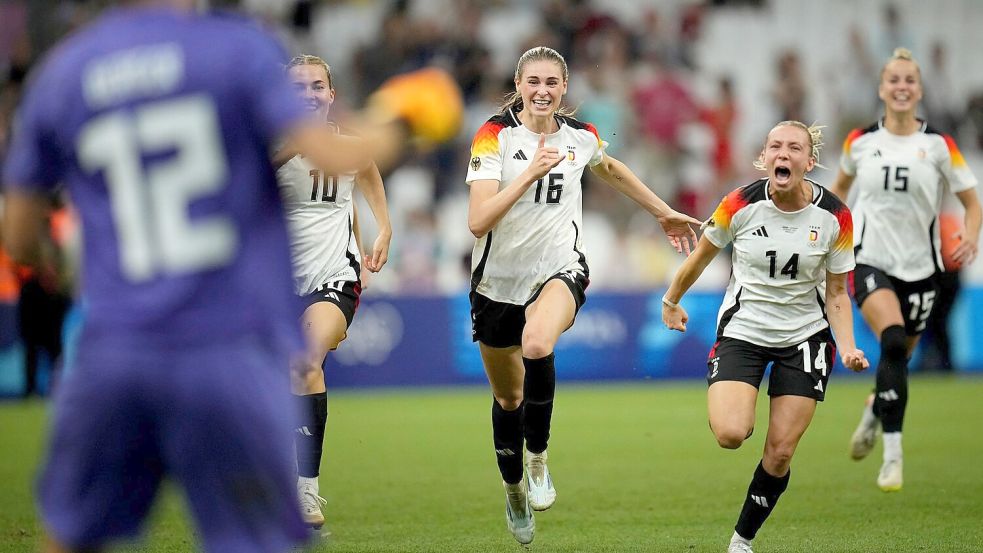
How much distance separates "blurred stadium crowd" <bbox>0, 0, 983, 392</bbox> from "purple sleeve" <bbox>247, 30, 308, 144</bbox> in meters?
14.1

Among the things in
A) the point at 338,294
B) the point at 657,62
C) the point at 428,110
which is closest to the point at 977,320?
the point at 657,62

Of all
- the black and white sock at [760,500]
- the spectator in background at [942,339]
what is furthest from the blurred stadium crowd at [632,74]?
the black and white sock at [760,500]

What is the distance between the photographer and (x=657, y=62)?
826 inches

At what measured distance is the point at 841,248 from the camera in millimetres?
7172

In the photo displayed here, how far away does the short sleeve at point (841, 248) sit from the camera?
7.16 m

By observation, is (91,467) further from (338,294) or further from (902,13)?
(902,13)

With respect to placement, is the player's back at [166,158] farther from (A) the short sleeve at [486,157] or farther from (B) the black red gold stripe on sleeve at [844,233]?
(B) the black red gold stripe on sleeve at [844,233]

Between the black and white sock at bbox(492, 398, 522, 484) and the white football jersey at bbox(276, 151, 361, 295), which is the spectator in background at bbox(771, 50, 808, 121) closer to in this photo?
the black and white sock at bbox(492, 398, 522, 484)

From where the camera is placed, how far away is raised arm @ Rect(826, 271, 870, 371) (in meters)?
6.95

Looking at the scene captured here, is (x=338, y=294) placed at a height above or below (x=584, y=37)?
below

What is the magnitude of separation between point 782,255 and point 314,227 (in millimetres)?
2753

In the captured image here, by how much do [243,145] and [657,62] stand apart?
59.7 feet

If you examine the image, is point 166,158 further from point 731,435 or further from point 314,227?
point 314,227

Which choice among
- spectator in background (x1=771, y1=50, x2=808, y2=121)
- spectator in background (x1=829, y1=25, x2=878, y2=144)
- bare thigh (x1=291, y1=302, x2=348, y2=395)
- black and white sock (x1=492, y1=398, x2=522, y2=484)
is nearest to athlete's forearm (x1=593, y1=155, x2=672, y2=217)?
black and white sock (x1=492, y1=398, x2=522, y2=484)
